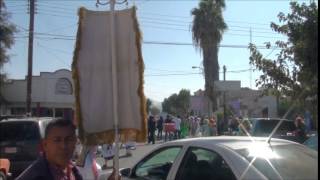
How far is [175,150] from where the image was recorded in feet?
22.3

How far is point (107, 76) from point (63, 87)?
3710cm

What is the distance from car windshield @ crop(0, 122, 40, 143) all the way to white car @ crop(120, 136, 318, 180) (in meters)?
7.83

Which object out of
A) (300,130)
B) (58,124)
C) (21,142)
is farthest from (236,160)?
(300,130)

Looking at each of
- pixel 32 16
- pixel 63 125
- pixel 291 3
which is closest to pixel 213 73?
pixel 32 16

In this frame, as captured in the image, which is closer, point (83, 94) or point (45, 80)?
point (83, 94)

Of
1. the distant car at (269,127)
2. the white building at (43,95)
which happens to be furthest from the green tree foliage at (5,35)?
the distant car at (269,127)

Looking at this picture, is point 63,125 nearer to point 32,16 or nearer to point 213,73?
point 32,16

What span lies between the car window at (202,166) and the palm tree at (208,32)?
38697mm

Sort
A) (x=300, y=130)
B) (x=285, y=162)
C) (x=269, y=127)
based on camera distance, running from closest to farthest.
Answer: (x=285, y=162)
(x=300, y=130)
(x=269, y=127)

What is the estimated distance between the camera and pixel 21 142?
1434 cm

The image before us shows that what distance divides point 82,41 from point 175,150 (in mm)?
2273

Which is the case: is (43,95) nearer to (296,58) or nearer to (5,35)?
(5,35)

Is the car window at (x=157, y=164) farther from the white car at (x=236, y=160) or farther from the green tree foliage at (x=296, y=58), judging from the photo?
the green tree foliage at (x=296, y=58)

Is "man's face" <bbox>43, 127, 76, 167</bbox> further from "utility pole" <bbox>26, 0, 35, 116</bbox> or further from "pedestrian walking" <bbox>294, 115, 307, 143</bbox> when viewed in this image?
"utility pole" <bbox>26, 0, 35, 116</bbox>
